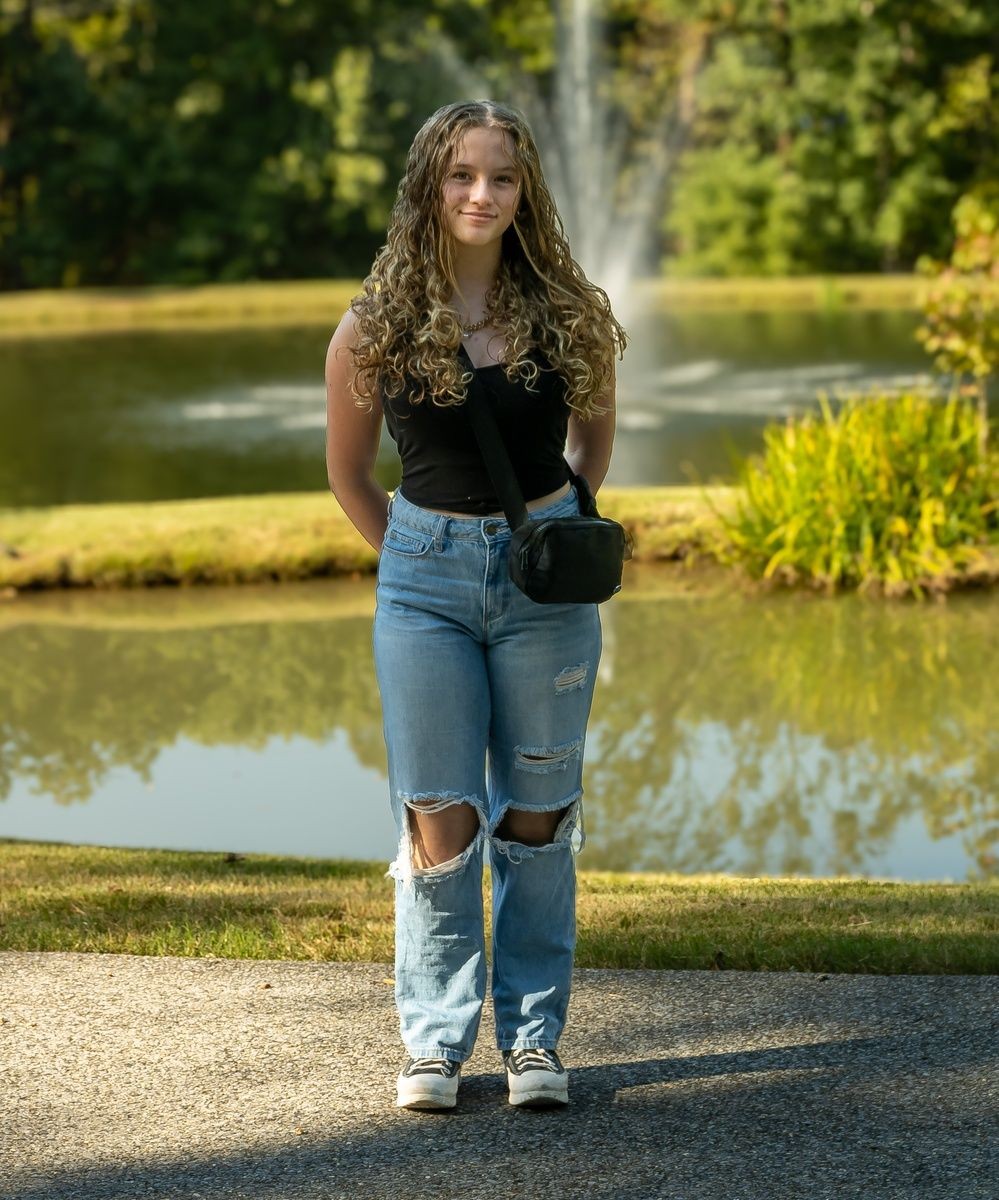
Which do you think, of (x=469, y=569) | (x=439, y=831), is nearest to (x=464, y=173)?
(x=469, y=569)

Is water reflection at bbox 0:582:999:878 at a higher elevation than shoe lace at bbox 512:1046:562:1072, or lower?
lower

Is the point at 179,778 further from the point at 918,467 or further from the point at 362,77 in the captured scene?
the point at 362,77

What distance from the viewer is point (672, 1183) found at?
333 cm

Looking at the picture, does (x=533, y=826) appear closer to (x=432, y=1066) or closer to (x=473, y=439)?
(x=432, y=1066)

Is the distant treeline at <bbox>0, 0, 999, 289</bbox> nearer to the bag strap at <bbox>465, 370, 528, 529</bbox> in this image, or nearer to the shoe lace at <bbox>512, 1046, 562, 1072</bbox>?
the bag strap at <bbox>465, 370, 528, 529</bbox>

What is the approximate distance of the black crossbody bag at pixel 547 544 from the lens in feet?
11.3

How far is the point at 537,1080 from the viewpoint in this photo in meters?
3.65

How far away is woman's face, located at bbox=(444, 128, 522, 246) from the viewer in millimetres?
3502

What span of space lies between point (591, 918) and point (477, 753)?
1540 mm

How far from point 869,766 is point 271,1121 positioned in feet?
16.0

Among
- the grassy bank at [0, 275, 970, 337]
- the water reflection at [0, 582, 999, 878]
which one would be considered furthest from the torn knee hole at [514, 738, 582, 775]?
the grassy bank at [0, 275, 970, 337]

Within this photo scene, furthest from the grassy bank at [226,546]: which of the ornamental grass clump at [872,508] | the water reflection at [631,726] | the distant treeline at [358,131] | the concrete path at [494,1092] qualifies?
the distant treeline at [358,131]

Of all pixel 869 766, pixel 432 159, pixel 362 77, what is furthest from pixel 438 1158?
pixel 362 77

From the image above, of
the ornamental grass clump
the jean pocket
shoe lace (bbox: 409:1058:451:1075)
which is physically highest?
the jean pocket
